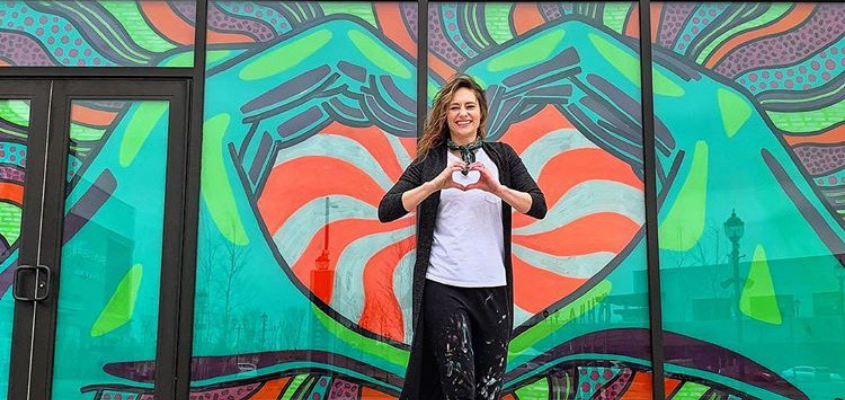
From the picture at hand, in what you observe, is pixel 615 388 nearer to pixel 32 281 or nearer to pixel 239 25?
pixel 239 25

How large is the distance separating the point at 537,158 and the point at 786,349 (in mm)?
1721

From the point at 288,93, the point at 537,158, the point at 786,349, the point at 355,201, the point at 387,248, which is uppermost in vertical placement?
the point at 288,93

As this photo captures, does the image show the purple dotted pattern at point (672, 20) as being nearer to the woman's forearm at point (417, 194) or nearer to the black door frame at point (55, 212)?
the woman's forearm at point (417, 194)

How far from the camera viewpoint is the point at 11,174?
428cm

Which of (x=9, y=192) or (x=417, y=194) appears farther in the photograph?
(x=9, y=192)

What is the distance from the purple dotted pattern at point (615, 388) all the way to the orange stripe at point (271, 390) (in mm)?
1710

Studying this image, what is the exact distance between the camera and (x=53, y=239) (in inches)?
165

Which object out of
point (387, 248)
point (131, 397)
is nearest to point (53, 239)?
point (131, 397)

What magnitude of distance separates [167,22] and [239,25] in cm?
41

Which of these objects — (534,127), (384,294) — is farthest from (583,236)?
(384,294)

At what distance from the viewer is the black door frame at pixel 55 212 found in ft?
13.5

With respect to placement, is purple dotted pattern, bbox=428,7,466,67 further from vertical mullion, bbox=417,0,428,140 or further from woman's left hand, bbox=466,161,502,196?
woman's left hand, bbox=466,161,502,196

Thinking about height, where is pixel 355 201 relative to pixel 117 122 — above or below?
below

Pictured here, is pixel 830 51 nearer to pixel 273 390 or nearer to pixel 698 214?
pixel 698 214
